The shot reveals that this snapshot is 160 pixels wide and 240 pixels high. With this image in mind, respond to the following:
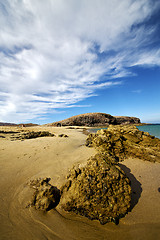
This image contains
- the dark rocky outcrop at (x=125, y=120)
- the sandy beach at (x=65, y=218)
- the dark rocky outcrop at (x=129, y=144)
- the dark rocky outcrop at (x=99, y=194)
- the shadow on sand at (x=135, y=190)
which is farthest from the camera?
the dark rocky outcrop at (x=125, y=120)

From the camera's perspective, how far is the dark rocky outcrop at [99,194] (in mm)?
1903

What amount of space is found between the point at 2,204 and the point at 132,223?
2672 millimetres

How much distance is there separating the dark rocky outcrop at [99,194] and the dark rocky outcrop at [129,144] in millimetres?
1687

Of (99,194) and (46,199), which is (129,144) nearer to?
(99,194)

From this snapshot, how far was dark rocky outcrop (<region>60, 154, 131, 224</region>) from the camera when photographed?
1903mm

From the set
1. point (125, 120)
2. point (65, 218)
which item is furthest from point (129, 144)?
point (125, 120)

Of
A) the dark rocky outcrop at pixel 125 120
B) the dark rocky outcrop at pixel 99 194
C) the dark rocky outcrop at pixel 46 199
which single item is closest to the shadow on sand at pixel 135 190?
the dark rocky outcrop at pixel 99 194

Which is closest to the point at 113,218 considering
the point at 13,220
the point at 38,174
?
the point at 13,220

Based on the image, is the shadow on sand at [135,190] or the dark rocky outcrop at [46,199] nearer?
the dark rocky outcrop at [46,199]

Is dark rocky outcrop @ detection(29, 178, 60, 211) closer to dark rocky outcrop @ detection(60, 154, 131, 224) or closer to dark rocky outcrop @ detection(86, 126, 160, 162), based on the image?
dark rocky outcrop @ detection(60, 154, 131, 224)

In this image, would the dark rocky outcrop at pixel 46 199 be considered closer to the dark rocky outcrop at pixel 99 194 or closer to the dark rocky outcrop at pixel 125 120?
the dark rocky outcrop at pixel 99 194

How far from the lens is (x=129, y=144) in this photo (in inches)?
175

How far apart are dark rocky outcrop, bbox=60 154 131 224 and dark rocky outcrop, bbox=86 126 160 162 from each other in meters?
1.69

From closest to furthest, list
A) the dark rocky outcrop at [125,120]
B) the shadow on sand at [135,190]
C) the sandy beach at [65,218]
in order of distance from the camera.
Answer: the sandy beach at [65,218] < the shadow on sand at [135,190] < the dark rocky outcrop at [125,120]
